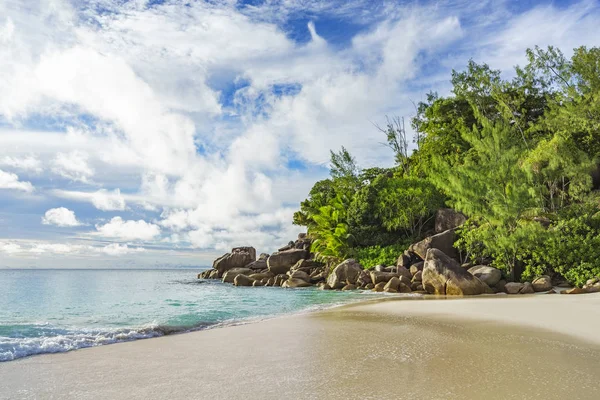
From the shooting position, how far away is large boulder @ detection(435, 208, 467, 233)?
2903cm

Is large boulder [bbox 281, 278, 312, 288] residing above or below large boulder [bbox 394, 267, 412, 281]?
below

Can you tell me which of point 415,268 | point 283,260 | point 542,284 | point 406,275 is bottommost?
point 542,284

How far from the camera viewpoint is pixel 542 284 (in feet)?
60.0

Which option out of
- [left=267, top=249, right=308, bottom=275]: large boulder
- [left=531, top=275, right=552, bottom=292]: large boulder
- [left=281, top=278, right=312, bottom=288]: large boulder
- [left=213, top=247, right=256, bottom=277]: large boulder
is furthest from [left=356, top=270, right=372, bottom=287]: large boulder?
[left=213, top=247, right=256, bottom=277]: large boulder

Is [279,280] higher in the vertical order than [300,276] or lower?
lower

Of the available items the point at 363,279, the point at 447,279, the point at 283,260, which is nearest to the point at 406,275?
the point at 363,279

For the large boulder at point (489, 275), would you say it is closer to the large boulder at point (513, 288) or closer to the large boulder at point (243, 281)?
the large boulder at point (513, 288)

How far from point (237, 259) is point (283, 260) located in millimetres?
11004

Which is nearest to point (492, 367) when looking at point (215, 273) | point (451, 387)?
point (451, 387)

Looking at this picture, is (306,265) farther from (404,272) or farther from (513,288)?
(513,288)

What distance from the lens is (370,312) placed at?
1189 cm

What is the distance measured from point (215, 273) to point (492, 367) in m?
45.4

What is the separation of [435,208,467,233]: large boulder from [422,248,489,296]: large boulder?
1008 cm

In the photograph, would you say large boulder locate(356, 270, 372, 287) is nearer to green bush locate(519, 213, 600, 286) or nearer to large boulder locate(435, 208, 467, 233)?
large boulder locate(435, 208, 467, 233)
